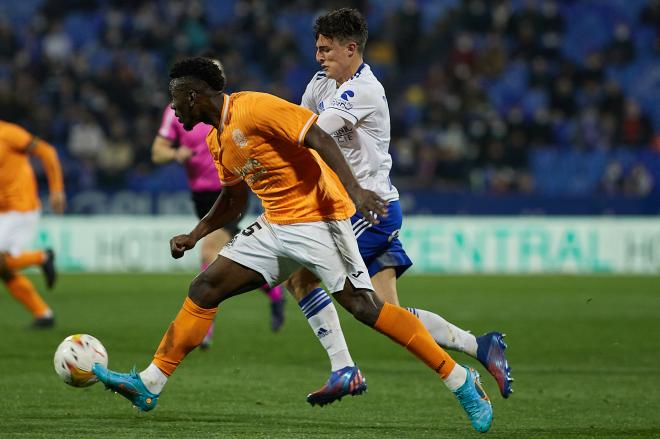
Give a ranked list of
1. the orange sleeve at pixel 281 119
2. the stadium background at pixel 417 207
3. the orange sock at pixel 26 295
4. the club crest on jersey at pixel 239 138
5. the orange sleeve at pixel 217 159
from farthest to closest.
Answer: the orange sock at pixel 26 295, the stadium background at pixel 417 207, the orange sleeve at pixel 217 159, the club crest on jersey at pixel 239 138, the orange sleeve at pixel 281 119

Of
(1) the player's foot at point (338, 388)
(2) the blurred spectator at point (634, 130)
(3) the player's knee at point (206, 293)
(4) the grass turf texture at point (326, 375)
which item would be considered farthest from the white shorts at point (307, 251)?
(2) the blurred spectator at point (634, 130)

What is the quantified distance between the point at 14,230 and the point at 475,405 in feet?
24.1

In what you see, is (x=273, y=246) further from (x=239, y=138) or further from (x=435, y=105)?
(x=435, y=105)

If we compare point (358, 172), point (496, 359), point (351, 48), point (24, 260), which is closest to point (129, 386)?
point (358, 172)

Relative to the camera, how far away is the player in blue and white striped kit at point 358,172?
20.0ft

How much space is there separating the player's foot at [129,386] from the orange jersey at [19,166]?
640 centimetres

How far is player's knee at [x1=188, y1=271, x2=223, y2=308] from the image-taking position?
5.81 meters

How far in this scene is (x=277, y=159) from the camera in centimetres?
573

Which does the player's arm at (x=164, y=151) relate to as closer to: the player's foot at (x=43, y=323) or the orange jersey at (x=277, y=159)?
the player's foot at (x=43, y=323)

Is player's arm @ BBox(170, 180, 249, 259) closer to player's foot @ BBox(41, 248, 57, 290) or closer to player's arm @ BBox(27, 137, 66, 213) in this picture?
player's arm @ BBox(27, 137, 66, 213)

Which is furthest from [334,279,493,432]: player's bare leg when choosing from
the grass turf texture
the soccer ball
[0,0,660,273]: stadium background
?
[0,0,660,273]: stadium background

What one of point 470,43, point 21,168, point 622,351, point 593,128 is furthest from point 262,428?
point 470,43

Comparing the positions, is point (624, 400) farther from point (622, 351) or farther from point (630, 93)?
point (630, 93)

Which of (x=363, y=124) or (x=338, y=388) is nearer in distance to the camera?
(x=338, y=388)
